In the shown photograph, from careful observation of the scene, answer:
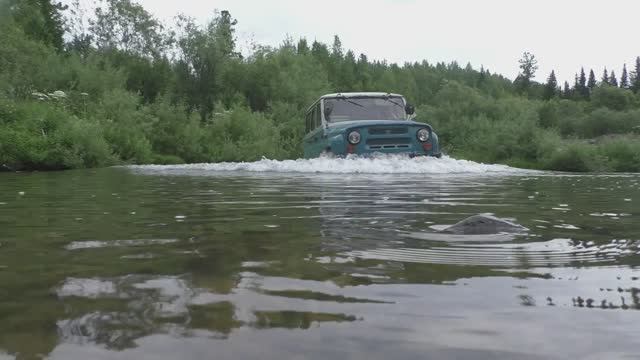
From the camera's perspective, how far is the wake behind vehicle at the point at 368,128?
1210 cm

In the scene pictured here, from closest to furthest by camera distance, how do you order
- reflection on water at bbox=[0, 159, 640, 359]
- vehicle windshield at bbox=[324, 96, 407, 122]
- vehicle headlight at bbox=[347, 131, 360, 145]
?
reflection on water at bbox=[0, 159, 640, 359], vehicle headlight at bbox=[347, 131, 360, 145], vehicle windshield at bbox=[324, 96, 407, 122]

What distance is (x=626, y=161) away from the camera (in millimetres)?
27891

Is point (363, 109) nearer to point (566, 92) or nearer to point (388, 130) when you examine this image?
point (388, 130)

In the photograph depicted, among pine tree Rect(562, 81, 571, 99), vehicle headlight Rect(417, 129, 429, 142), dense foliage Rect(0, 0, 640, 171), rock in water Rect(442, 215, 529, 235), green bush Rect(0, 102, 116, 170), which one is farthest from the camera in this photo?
pine tree Rect(562, 81, 571, 99)

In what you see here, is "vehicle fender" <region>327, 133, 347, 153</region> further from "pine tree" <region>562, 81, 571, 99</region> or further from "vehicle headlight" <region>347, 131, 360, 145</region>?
"pine tree" <region>562, 81, 571, 99</region>

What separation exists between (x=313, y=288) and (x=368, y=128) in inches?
402

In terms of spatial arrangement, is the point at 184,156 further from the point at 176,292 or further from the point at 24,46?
the point at 176,292

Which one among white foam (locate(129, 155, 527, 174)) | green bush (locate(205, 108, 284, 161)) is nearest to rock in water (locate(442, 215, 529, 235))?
white foam (locate(129, 155, 527, 174))

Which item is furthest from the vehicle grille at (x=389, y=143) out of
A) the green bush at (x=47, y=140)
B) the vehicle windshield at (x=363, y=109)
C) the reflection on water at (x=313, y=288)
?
the green bush at (x=47, y=140)

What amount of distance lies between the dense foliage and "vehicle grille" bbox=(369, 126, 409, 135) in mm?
9835

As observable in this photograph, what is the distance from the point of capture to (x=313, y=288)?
6.81ft

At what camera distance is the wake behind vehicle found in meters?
12.1

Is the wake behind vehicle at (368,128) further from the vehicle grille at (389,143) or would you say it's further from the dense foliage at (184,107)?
the dense foliage at (184,107)

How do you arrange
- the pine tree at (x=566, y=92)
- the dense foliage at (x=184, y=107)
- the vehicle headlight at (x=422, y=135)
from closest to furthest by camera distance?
the vehicle headlight at (x=422, y=135)
the dense foliage at (x=184, y=107)
the pine tree at (x=566, y=92)
